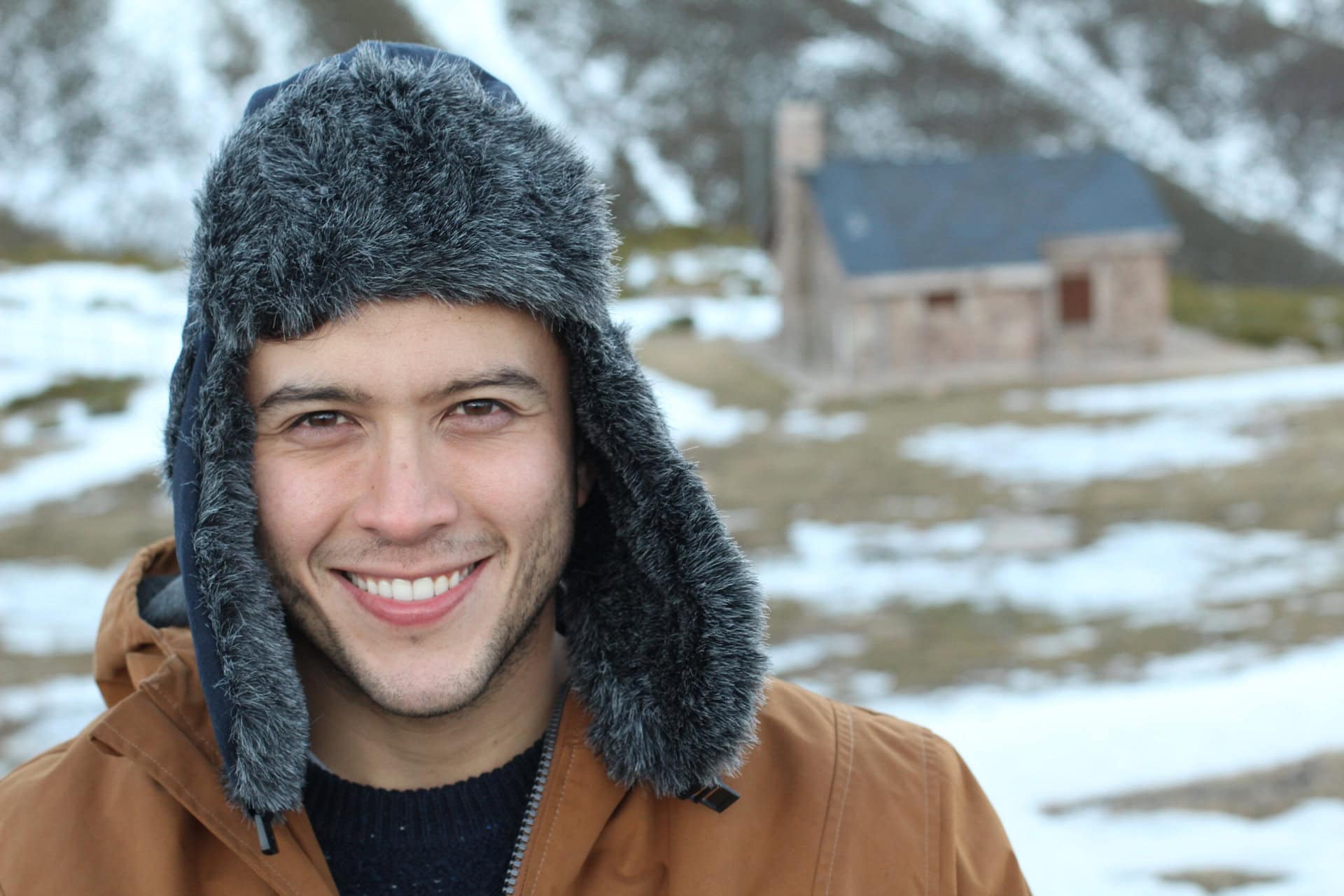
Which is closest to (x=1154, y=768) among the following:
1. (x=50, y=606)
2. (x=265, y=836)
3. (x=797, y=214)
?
(x=265, y=836)

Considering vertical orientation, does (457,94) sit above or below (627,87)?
below

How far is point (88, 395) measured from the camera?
1750 cm

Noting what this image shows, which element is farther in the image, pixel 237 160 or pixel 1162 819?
pixel 1162 819

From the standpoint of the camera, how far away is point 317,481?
72.1 inches

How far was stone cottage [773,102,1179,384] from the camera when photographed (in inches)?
736

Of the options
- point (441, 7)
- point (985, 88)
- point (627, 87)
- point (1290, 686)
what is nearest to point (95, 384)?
point (1290, 686)

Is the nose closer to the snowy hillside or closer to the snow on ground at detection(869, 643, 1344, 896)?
the snow on ground at detection(869, 643, 1344, 896)

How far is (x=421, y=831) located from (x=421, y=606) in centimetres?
36

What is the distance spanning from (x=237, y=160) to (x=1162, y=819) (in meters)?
3.43

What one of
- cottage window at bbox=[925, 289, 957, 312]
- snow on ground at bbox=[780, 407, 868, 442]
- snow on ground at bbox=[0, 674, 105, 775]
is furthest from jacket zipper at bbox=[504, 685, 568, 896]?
cottage window at bbox=[925, 289, 957, 312]

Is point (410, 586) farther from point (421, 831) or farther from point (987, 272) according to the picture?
point (987, 272)

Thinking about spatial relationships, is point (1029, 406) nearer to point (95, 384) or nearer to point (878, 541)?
point (878, 541)

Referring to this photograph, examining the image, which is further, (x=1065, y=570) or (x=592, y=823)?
(x=1065, y=570)

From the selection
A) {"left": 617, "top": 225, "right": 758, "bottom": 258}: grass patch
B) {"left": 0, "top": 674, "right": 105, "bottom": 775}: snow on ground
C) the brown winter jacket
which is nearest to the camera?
the brown winter jacket
